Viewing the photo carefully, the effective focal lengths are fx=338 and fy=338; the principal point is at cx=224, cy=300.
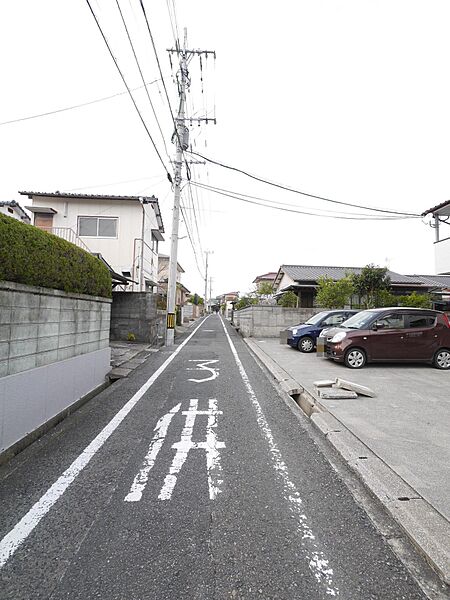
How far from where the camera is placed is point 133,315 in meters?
13.4

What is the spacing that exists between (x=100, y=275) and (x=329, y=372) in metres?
5.54

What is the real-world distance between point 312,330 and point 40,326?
9.48 meters

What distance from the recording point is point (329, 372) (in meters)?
8.01

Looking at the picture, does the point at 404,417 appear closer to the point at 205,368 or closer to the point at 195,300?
the point at 205,368

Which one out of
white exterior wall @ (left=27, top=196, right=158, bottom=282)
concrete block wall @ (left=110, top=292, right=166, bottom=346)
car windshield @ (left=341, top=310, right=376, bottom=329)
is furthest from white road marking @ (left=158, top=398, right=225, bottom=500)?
white exterior wall @ (left=27, top=196, right=158, bottom=282)

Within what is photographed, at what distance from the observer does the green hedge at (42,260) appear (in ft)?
11.2

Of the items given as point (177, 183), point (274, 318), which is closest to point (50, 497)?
point (177, 183)

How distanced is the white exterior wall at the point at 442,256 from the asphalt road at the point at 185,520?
34.1ft

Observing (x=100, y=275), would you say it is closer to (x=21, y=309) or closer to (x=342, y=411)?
(x=21, y=309)

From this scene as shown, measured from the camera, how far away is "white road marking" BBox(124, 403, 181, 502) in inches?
108

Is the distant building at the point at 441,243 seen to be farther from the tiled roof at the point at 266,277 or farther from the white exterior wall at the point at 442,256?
the tiled roof at the point at 266,277

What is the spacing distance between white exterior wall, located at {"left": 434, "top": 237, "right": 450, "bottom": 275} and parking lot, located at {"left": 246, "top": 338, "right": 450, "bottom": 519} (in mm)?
4730

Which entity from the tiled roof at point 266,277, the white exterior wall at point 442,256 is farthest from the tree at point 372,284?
the tiled roof at point 266,277

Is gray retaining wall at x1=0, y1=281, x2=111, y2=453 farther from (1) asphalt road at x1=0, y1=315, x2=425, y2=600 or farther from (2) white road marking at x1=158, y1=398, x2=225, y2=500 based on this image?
(2) white road marking at x1=158, y1=398, x2=225, y2=500
